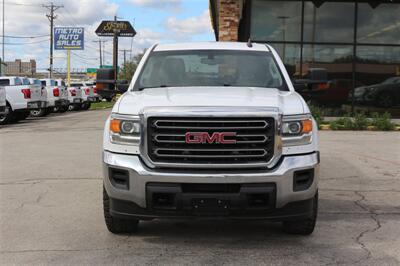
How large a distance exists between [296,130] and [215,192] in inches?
35.8

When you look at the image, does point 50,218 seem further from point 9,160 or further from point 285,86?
point 9,160

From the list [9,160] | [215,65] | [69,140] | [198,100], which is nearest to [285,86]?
[215,65]

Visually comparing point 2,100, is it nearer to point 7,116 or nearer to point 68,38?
point 7,116

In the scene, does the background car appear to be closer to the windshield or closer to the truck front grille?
the windshield

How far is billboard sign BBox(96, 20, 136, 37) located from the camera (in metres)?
80.8

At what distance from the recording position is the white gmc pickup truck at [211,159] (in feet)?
15.5

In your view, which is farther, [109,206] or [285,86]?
[285,86]

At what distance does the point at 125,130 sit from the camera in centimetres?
494

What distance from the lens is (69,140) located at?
1411cm

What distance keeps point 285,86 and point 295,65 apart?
42.8ft

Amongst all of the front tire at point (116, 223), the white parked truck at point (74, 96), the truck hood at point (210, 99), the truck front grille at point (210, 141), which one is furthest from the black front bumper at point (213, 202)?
the white parked truck at point (74, 96)

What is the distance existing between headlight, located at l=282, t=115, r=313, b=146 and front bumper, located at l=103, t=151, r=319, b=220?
0.14 meters

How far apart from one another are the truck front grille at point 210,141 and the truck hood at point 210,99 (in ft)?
0.56

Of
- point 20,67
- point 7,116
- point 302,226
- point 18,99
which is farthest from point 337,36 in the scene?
point 20,67
